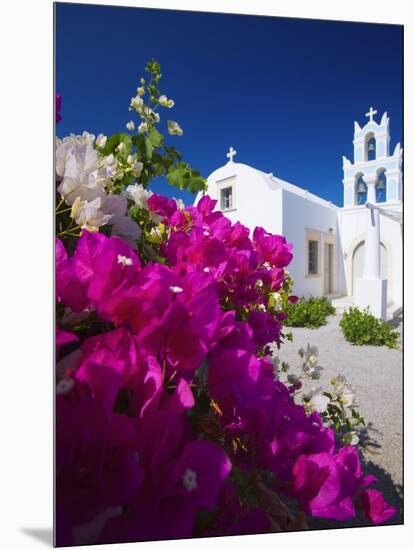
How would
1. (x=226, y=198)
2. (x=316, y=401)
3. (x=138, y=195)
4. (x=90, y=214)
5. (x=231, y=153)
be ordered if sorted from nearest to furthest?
1. (x=90, y=214)
2. (x=138, y=195)
3. (x=316, y=401)
4. (x=231, y=153)
5. (x=226, y=198)

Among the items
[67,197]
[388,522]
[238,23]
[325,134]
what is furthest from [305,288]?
[67,197]

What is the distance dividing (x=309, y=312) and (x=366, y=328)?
0.79ft

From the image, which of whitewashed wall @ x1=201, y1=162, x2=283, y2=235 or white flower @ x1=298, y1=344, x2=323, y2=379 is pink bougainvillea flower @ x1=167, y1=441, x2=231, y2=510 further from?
whitewashed wall @ x1=201, y1=162, x2=283, y2=235

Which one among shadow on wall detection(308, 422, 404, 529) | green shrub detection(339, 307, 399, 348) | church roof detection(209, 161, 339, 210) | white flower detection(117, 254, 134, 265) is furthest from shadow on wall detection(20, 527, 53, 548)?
green shrub detection(339, 307, 399, 348)

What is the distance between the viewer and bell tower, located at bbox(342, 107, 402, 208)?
129 centimetres

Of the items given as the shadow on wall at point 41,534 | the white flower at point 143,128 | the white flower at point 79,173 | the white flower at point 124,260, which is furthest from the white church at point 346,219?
the shadow on wall at point 41,534

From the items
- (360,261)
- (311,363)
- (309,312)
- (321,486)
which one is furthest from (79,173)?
(360,261)

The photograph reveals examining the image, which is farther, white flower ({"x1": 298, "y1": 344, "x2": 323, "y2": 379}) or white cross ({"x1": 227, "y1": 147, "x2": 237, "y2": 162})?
white cross ({"x1": 227, "y1": 147, "x2": 237, "y2": 162})

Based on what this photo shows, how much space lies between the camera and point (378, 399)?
4.57 feet

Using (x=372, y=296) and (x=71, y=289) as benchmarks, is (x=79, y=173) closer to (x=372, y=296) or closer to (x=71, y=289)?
(x=71, y=289)

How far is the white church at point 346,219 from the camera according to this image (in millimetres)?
1273

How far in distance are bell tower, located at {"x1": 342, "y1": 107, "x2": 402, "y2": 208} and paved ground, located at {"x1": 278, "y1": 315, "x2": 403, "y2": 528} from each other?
1.44 ft

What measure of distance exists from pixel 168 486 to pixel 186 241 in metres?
0.33

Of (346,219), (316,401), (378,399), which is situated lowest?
(378,399)
